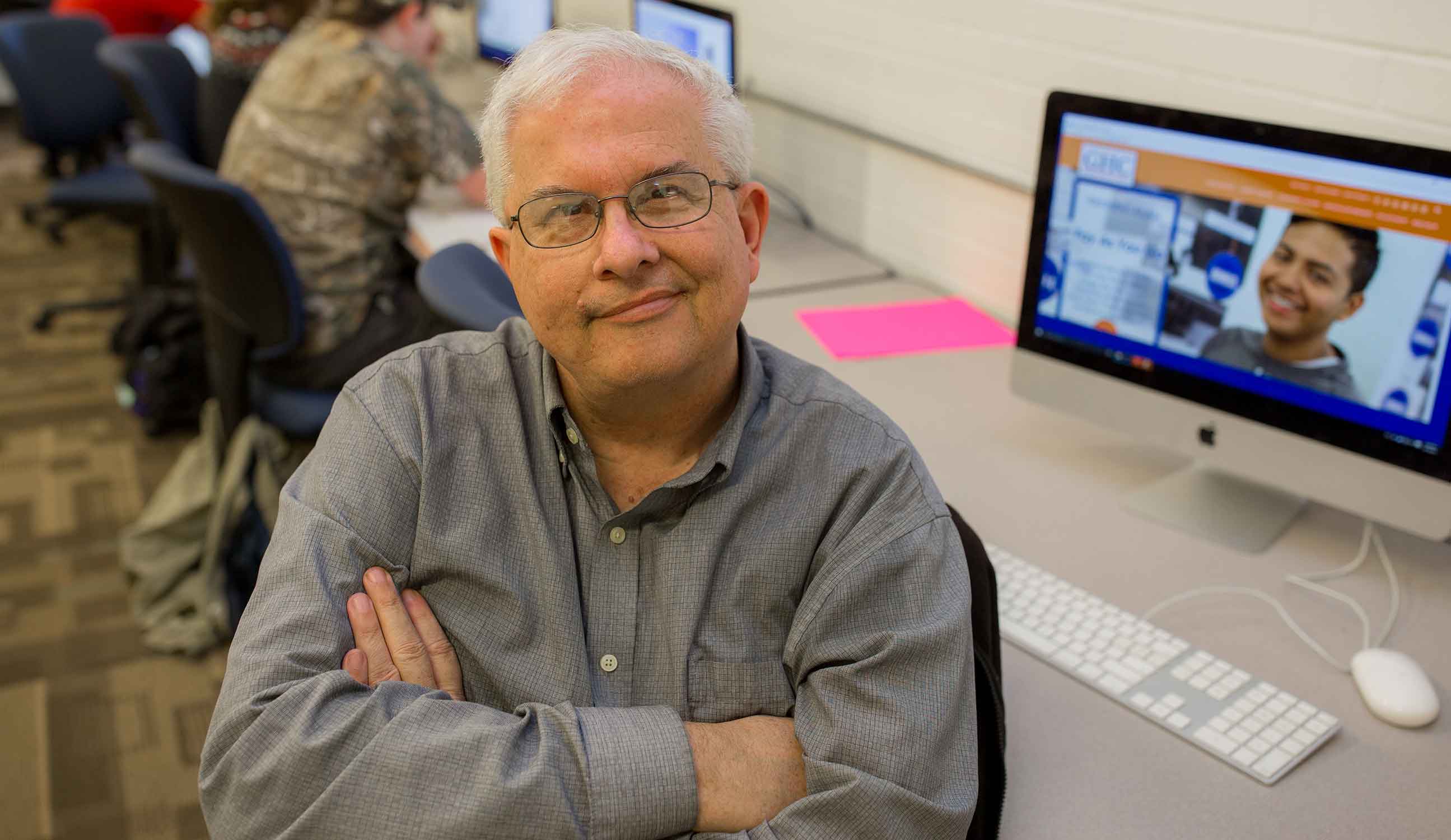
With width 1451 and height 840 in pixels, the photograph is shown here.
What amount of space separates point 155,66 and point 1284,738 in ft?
12.4

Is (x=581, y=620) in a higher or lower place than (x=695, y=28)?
lower

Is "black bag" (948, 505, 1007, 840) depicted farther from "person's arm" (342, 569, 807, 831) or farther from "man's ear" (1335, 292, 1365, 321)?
"man's ear" (1335, 292, 1365, 321)

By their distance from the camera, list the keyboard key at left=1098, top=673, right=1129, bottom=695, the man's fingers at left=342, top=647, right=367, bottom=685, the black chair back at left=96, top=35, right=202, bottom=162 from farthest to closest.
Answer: the black chair back at left=96, top=35, right=202, bottom=162 → the keyboard key at left=1098, top=673, right=1129, bottom=695 → the man's fingers at left=342, top=647, right=367, bottom=685

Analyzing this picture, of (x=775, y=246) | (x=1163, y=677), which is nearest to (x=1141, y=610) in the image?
(x=1163, y=677)

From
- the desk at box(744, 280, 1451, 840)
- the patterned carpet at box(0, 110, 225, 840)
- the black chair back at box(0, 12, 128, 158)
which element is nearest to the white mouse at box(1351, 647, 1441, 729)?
the desk at box(744, 280, 1451, 840)

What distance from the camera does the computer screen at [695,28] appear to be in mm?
2557

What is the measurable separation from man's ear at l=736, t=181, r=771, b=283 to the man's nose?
13 centimetres

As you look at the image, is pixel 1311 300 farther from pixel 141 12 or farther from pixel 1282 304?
pixel 141 12

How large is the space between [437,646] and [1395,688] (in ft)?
3.34

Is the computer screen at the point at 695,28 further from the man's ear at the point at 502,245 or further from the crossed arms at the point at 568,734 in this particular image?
the crossed arms at the point at 568,734

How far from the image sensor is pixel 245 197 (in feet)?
7.14

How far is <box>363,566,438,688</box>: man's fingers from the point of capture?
1.07m

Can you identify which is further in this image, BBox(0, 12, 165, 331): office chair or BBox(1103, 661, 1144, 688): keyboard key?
BBox(0, 12, 165, 331): office chair

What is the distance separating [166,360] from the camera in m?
3.35
